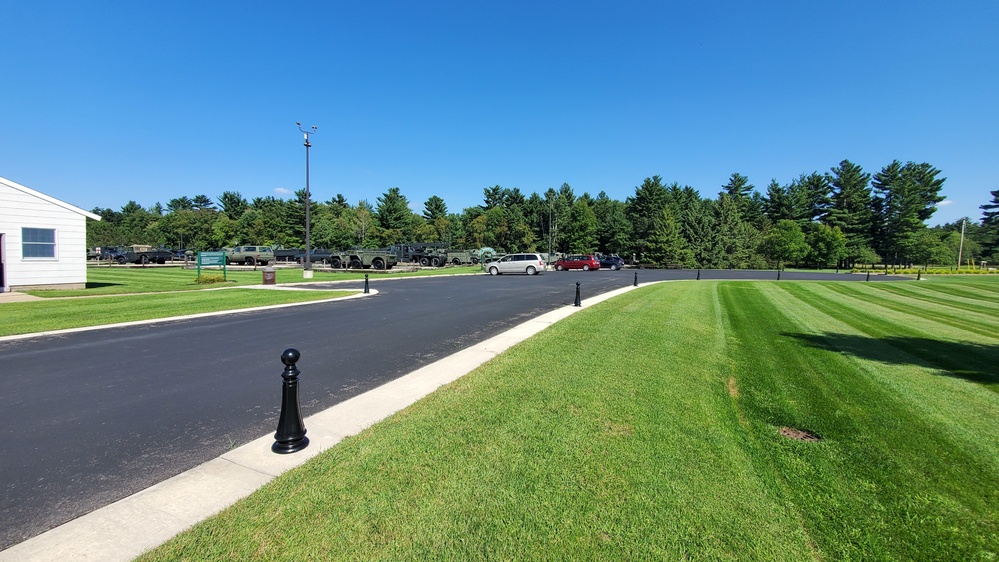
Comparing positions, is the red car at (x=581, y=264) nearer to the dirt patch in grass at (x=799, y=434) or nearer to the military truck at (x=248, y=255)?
the military truck at (x=248, y=255)

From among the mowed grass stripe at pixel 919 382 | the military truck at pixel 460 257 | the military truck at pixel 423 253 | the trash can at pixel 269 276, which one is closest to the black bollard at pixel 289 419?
the mowed grass stripe at pixel 919 382

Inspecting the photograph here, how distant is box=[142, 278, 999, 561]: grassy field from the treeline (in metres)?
45.5

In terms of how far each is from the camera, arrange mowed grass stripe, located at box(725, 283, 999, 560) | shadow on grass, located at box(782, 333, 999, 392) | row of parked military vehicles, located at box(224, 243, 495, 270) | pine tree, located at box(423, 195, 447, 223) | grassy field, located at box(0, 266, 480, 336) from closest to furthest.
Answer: mowed grass stripe, located at box(725, 283, 999, 560) < shadow on grass, located at box(782, 333, 999, 392) < grassy field, located at box(0, 266, 480, 336) < row of parked military vehicles, located at box(224, 243, 495, 270) < pine tree, located at box(423, 195, 447, 223)

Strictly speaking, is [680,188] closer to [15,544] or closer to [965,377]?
[965,377]

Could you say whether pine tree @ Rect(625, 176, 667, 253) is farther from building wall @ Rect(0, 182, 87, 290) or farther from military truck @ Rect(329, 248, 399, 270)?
building wall @ Rect(0, 182, 87, 290)

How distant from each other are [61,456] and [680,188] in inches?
3257

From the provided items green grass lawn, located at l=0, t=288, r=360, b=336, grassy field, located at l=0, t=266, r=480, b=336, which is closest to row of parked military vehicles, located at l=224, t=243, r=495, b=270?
grassy field, located at l=0, t=266, r=480, b=336

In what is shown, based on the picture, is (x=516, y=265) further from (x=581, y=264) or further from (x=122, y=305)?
(x=122, y=305)

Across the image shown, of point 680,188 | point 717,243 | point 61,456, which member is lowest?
point 61,456

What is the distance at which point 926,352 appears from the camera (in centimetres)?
770

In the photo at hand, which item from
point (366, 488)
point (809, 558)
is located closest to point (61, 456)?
point (366, 488)

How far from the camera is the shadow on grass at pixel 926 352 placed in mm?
6445

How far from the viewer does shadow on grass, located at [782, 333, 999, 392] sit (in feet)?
21.1

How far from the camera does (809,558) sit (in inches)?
91.3
